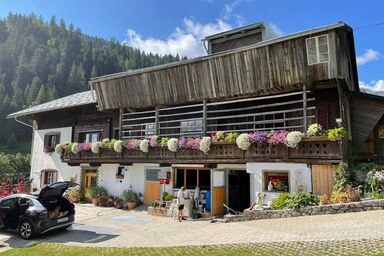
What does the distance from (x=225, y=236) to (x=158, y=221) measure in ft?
18.8

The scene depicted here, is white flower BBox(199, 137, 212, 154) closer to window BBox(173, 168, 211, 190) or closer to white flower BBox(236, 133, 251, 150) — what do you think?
white flower BBox(236, 133, 251, 150)

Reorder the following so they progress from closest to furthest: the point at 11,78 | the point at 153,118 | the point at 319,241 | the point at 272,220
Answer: the point at 319,241, the point at 272,220, the point at 153,118, the point at 11,78

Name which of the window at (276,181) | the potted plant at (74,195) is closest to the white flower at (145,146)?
the window at (276,181)

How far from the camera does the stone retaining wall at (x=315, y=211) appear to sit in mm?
10828

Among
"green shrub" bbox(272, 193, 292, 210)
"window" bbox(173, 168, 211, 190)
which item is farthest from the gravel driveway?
"window" bbox(173, 168, 211, 190)

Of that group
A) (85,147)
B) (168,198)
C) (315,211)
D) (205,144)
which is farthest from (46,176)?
(315,211)

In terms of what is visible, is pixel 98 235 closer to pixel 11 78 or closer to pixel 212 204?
pixel 212 204

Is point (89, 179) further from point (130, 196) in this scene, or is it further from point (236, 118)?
point (236, 118)

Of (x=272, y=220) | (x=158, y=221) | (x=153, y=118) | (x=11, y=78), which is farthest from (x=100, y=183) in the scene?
(x=11, y=78)

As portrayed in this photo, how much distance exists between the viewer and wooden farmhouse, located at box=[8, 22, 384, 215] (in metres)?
14.1

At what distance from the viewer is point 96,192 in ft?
70.8

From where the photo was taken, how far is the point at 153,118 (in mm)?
20938

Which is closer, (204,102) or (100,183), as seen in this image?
(204,102)

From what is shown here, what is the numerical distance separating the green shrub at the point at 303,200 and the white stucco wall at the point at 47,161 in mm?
17187
